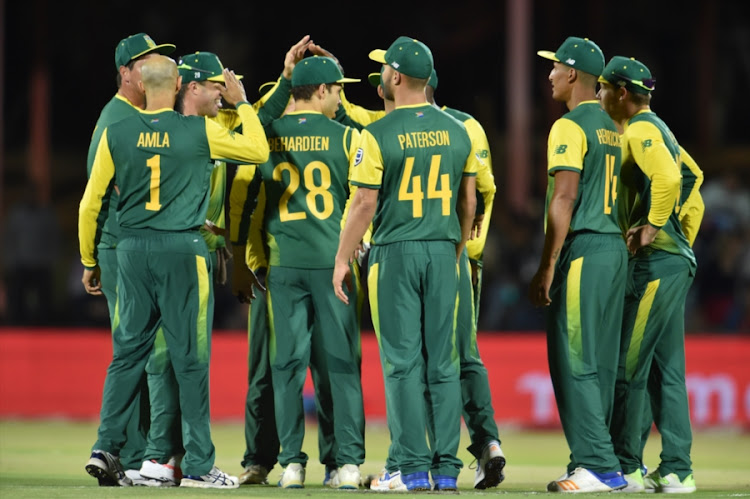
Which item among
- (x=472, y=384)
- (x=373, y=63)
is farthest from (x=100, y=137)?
(x=373, y=63)

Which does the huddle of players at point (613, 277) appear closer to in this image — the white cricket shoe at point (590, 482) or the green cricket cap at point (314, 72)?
the white cricket shoe at point (590, 482)

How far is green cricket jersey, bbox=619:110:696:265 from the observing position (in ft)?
28.1

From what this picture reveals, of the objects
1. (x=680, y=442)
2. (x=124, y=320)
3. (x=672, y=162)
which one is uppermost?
(x=672, y=162)

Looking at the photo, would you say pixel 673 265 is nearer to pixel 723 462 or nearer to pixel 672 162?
pixel 672 162

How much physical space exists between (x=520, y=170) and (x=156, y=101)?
A: 11.0 metres

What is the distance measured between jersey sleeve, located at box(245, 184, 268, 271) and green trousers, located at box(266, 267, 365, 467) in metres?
0.26

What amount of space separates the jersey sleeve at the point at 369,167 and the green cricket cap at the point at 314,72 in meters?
0.99

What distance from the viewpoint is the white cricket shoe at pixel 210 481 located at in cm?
845

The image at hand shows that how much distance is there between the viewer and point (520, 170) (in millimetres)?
19078

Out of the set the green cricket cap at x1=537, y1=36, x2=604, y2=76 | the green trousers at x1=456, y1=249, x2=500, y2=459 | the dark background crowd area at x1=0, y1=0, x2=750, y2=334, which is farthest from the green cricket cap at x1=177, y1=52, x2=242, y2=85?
the dark background crowd area at x1=0, y1=0, x2=750, y2=334

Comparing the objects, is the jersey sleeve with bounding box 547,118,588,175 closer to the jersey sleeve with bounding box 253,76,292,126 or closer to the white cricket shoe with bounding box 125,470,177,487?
the jersey sleeve with bounding box 253,76,292,126

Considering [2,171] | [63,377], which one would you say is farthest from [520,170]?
[2,171]

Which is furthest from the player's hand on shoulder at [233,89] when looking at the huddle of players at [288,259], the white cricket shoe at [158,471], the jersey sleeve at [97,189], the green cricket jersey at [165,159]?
the white cricket shoe at [158,471]

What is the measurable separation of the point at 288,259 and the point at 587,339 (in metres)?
2.13
